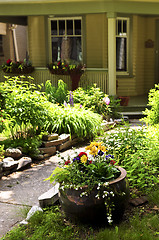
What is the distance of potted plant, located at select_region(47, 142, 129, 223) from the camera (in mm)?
3361

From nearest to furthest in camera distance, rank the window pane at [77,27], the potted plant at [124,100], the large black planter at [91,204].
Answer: the large black planter at [91,204]
the potted plant at [124,100]
the window pane at [77,27]

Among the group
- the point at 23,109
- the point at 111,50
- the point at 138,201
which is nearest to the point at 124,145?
the point at 138,201

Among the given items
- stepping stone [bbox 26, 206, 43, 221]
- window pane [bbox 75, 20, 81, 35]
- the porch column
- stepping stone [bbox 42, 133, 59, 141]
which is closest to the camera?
stepping stone [bbox 26, 206, 43, 221]

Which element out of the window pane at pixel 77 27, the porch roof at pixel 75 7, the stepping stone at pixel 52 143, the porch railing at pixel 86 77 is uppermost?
the porch roof at pixel 75 7

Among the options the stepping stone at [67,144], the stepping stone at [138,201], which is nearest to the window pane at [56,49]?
the stepping stone at [67,144]

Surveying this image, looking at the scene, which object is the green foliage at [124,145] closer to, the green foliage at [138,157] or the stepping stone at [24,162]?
the green foliage at [138,157]

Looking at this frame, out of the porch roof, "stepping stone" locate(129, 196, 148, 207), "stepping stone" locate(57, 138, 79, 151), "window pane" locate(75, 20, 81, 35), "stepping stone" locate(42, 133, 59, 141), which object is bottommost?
"stepping stone" locate(129, 196, 148, 207)

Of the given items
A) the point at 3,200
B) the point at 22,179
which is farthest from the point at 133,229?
the point at 22,179

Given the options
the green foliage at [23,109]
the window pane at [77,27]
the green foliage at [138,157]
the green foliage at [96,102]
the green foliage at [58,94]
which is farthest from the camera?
the window pane at [77,27]

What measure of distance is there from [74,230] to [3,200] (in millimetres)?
1340

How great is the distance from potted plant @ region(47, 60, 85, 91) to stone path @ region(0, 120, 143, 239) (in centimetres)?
474

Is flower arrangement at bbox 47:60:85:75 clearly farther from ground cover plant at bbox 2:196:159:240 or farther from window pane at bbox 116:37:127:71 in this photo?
ground cover plant at bbox 2:196:159:240

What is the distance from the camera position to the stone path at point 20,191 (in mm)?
3852

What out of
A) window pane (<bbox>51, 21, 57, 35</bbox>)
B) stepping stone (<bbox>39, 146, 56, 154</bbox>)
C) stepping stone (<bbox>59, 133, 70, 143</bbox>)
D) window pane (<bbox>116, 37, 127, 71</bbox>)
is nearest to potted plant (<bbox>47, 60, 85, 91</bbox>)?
window pane (<bbox>51, 21, 57, 35</bbox>)
